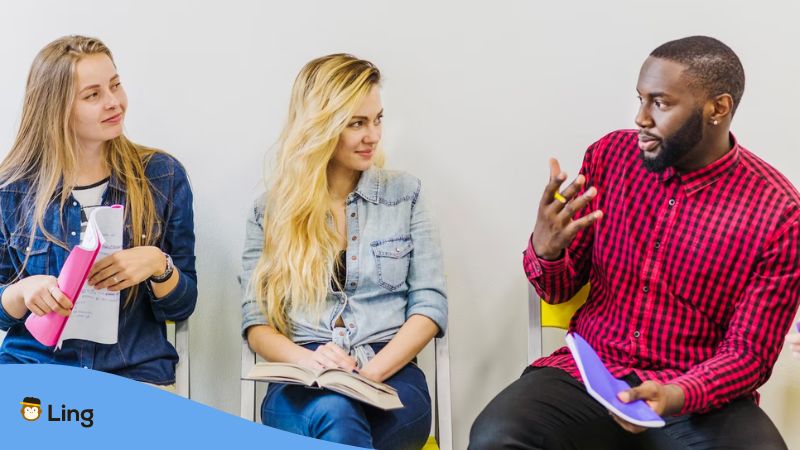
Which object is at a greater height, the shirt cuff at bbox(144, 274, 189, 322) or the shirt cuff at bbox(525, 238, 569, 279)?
the shirt cuff at bbox(525, 238, 569, 279)

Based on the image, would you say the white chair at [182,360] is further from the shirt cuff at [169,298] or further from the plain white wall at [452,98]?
the plain white wall at [452,98]

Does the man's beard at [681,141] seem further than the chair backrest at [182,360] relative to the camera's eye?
No

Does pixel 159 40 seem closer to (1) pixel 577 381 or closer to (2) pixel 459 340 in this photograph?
(2) pixel 459 340

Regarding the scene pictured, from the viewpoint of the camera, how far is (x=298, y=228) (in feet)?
8.32

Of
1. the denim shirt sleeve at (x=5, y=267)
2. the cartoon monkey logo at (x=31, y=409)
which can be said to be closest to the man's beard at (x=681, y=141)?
the cartoon monkey logo at (x=31, y=409)

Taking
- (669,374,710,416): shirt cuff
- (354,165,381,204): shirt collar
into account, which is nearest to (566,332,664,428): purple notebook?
(669,374,710,416): shirt cuff

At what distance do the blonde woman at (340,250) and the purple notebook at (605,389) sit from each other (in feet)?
1.90

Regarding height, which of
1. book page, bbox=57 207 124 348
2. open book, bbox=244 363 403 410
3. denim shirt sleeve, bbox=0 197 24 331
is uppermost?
denim shirt sleeve, bbox=0 197 24 331

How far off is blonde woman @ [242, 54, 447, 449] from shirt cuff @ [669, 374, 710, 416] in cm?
63

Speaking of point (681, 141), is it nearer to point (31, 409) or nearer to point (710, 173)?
point (710, 173)

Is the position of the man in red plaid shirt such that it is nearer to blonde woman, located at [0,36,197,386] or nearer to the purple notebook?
the purple notebook

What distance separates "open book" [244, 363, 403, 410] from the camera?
2207 millimetres

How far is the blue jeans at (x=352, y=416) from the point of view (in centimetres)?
222

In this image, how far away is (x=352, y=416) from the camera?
2.23 m
